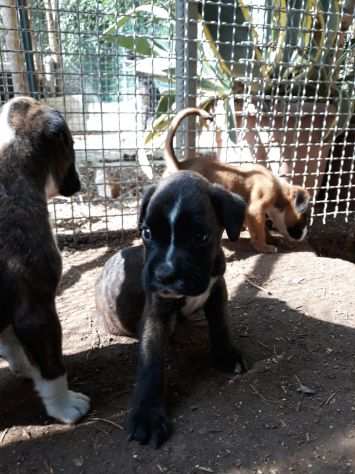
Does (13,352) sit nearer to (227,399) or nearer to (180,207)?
(227,399)

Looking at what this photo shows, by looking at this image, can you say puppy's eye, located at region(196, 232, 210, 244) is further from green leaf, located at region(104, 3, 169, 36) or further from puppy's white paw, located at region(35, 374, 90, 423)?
green leaf, located at region(104, 3, 169, 36)

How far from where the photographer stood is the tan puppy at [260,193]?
4.50 metres

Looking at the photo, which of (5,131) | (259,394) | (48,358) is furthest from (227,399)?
(5,131)

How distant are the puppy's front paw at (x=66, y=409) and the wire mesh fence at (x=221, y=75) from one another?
2525mm

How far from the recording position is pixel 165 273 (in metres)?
1.96

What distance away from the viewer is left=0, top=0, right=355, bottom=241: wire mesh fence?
428 cm

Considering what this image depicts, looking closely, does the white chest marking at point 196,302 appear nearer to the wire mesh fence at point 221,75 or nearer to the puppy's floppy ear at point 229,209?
the puppy's floppy ear at point 229,209

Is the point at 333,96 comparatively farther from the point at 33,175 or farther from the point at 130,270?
the point at 33,175

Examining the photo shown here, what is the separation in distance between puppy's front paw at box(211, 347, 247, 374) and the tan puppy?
2.13m

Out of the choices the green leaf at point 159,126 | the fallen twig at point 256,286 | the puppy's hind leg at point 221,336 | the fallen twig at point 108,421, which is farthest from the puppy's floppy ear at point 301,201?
the fallen twig at point 108,421

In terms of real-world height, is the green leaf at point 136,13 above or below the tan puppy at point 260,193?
above

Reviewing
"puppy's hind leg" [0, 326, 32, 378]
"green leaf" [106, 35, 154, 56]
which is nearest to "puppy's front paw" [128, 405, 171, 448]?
"puppy's hind leg" [0, 326, 32, 378]

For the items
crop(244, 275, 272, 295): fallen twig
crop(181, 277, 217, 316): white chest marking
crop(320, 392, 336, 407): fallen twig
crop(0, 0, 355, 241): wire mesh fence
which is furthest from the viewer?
crop(0, 0, 355, 241): wire mesh fence

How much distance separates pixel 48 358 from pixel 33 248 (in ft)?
1.71
